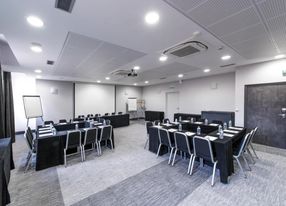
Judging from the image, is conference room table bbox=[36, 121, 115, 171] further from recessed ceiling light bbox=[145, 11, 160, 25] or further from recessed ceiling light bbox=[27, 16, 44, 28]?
recessed ceiling light bbox=[145, 11, 160, 25]

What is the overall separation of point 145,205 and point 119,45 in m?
3.01

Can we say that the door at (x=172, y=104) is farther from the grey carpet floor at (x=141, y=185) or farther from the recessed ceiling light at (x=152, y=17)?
the recessed ceiling light at (x=152, y=17)

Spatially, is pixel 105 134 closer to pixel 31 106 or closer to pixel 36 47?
pixel 36 47

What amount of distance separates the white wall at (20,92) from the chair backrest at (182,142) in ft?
24.3

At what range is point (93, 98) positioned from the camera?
8.77 meters

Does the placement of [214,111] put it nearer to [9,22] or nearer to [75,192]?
[75,192]

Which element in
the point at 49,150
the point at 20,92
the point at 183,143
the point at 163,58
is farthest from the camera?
the point at 20,92

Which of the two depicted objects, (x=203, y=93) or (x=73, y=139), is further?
(x=203, y=93)

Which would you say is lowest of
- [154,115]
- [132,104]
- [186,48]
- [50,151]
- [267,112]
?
[50,151]

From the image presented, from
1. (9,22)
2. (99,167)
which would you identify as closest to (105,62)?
(9,22)

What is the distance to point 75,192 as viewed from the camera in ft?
7.59

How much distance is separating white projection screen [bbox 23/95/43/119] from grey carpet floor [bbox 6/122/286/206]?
2.72 m

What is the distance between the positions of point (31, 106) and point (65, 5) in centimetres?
564

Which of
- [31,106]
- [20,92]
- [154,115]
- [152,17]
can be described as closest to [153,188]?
[152,17]
